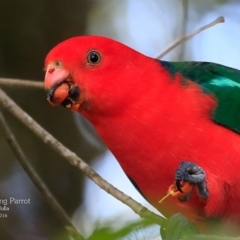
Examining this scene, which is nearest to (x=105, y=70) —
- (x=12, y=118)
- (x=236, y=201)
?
(x=236, y=201)

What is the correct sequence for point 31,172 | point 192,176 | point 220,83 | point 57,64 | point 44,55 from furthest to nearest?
1. point 44,55
2. point 31,172
3. point 220,83
4. point 57,64
5. point 192,176

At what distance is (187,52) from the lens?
5.05 feet

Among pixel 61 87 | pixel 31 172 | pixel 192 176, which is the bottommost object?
pixel 31 172

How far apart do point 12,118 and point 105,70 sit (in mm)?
580

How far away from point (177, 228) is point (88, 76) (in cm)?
34

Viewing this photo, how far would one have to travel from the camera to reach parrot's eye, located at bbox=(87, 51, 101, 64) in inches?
36.5

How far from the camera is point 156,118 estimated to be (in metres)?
0.93

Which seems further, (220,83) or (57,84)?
(220,83)

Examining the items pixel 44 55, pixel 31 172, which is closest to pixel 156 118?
pixel 31 172

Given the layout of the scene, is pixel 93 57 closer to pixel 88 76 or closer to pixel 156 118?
pixel 88 76

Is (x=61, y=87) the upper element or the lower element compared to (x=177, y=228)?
upper

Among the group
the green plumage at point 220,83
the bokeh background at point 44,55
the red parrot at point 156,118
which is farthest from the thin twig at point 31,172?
the green plumage at point 220,83

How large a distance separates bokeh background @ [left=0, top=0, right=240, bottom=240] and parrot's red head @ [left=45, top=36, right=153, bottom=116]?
456mm

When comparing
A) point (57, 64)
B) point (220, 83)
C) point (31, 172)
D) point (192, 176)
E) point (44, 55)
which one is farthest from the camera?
point (44, 55)
